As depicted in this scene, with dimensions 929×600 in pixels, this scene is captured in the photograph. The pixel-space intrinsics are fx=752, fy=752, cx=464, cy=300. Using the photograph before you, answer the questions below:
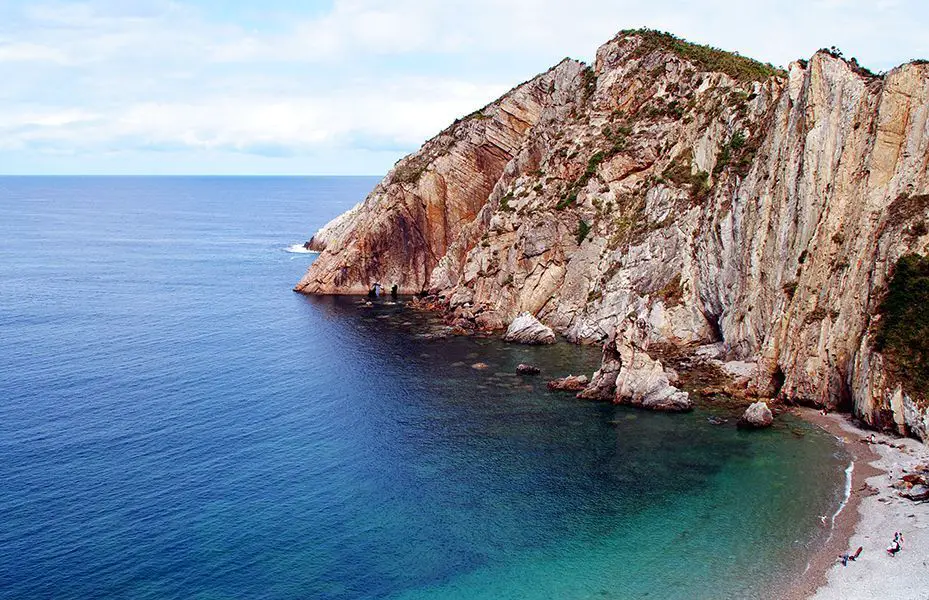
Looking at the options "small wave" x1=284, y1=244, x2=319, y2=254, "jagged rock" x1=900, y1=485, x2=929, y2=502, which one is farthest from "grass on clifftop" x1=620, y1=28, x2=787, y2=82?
"small wave" x1=284, y1=244, x2=319, y2=254

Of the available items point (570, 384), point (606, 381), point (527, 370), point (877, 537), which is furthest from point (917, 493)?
point (527, 370)

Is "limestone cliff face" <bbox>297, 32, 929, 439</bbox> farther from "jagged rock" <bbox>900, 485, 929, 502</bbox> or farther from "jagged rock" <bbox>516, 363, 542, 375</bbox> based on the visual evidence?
"jagged rock" <bbox>516, 363, 542, 375</bbox>

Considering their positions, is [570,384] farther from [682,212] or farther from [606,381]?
[682,212]

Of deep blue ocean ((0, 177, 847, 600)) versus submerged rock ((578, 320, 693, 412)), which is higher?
submerged rock ((578, 320, 693, 412))

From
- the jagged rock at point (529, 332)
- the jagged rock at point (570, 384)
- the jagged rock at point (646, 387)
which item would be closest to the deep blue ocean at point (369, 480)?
the jagged rock at point (570, 384)

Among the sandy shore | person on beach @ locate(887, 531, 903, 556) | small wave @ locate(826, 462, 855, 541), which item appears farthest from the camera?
small wave @ locate(826, 462, 855, 541)

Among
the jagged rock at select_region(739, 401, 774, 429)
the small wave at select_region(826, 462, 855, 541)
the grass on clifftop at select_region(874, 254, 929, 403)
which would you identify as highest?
the grass on clifftop at select_region(874, 254, 929, 403)

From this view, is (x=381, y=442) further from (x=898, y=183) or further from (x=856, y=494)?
(x=898, y=183)
